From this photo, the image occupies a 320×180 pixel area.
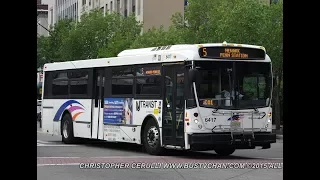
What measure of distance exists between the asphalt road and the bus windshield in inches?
58.5

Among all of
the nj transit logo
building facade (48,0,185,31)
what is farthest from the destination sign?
building facade (48,0,185,31)

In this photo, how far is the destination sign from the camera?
1648cm

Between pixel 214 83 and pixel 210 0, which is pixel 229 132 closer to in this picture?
pixel 214 83

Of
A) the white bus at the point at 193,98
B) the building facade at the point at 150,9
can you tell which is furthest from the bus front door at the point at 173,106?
the building facade at the point at 150,9

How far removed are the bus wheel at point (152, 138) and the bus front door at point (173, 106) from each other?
33cm

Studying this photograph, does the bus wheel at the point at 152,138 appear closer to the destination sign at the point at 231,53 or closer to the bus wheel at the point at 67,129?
the destination sign at the point at 231,53

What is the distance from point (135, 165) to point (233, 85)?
360 cm

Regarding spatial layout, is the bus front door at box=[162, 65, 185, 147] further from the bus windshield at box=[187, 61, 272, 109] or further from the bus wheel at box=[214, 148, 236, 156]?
the bus wheel at box=[214, 148, 236, 156]

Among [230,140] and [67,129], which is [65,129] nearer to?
[67,129]

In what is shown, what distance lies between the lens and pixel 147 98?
58.9ft

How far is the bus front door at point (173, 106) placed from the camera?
16.5m

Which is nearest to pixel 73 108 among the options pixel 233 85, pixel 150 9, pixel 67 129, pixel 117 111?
pixel 67 129
